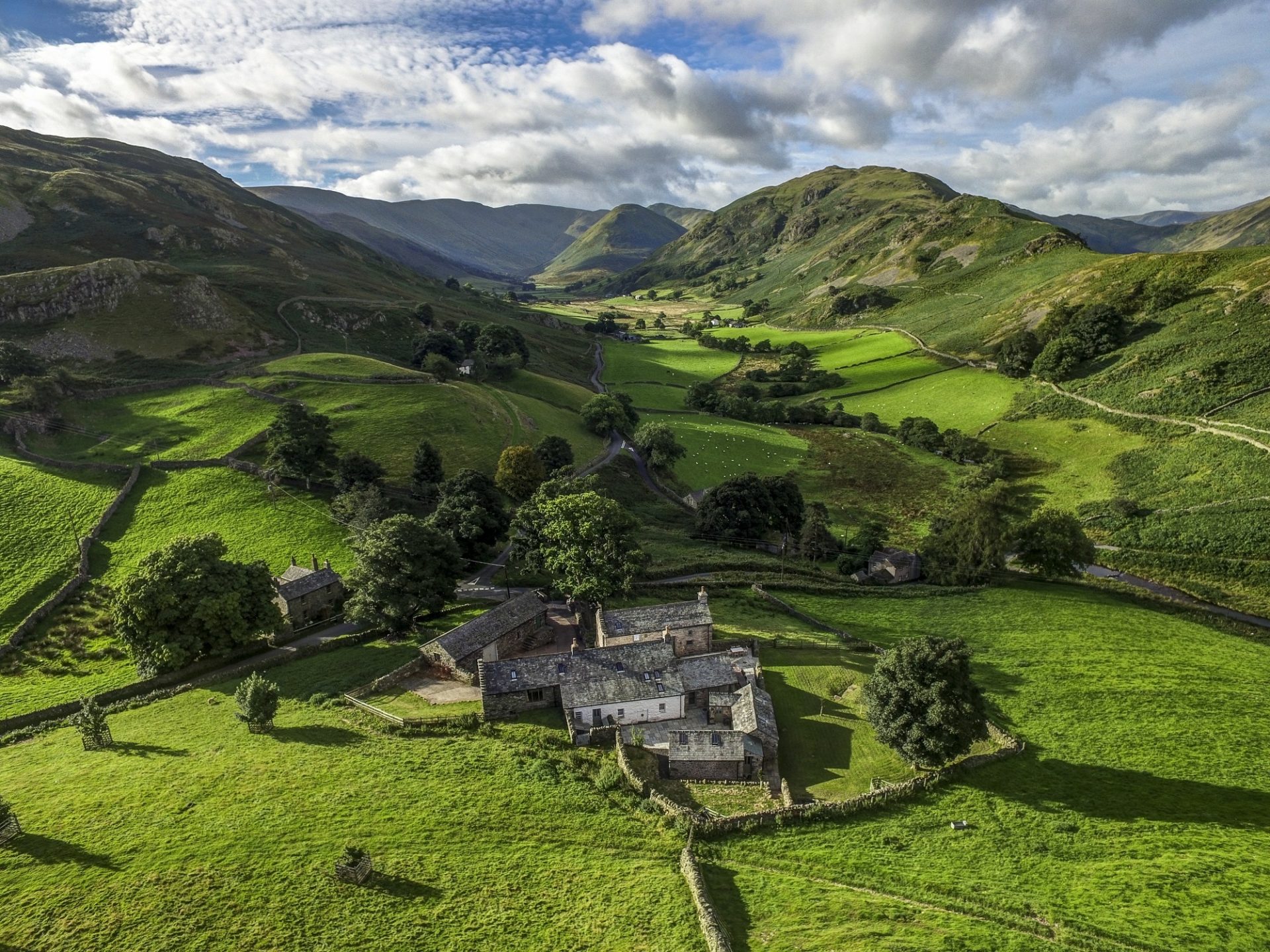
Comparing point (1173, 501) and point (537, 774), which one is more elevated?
point (1173, 501)

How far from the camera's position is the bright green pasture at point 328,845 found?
2473 centimetres

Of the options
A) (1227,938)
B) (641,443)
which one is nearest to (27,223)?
(641,443)

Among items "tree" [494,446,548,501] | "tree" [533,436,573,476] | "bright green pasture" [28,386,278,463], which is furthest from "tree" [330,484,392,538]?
"bright green pasture" [28,386,278,463]

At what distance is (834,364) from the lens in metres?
183

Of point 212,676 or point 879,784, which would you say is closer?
point 879,784

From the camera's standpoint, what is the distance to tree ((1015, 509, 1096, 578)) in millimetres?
68312

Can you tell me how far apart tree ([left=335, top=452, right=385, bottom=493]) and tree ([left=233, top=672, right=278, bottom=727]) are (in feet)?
136

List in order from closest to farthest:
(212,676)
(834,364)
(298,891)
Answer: (298,891) < (212,676) < (834,364)

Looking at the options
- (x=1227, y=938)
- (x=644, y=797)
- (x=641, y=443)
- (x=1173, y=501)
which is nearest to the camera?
(x=1227, y=938)

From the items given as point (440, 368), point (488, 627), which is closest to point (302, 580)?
point (488, 627)

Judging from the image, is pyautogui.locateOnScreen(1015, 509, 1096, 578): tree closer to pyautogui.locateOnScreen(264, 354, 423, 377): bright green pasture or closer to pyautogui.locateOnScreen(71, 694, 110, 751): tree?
pyautogui.locateOnScreen(71, 694, 110, 751): tree

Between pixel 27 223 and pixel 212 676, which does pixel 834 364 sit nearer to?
pixel 212 676

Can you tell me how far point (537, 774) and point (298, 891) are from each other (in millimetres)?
12628

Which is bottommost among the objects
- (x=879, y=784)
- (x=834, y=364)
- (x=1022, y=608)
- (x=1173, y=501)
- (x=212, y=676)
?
(x=212, y=676)
